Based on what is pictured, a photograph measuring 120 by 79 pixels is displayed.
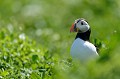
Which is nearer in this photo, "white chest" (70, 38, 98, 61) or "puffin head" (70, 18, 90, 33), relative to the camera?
"white chest" (70, 38, 98, 61)

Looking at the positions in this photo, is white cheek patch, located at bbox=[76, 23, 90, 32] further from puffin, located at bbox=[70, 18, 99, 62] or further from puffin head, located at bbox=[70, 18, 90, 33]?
puffin, located at bbox=[70, 18, 99, 62]

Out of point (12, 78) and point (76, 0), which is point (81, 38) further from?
point (76, 0)

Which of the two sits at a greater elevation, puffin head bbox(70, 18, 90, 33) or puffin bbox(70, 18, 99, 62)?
puffin head bbox(70, 18, 90, 33)

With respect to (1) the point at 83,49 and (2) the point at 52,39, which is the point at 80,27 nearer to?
(1) the point at 83,49

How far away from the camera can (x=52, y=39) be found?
33.9ft

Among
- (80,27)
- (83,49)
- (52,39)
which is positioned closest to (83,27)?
(80,27)

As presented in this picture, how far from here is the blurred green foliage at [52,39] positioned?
3.22 m

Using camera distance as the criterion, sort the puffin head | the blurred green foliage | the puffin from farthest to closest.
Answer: the puffin head → the puffin → the blurred green foliage

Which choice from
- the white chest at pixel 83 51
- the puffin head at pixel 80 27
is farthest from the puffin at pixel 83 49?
the puffin head at pixel 80 27

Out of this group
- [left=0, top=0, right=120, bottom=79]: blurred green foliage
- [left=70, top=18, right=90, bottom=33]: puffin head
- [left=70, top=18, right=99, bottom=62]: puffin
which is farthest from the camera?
[left=70, top=18, right=90, bottom=33]: puffin head

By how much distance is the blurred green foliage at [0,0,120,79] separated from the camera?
10.6ft

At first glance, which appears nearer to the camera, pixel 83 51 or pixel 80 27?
pixel 83 51

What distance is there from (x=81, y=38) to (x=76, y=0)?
5578mm

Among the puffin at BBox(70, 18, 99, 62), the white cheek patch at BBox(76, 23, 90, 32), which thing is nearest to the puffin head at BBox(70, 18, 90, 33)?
the white cheek patch at BBox(76, 23, 90, 32)
